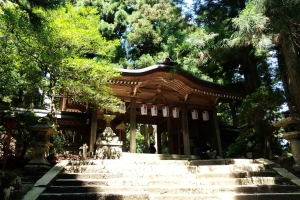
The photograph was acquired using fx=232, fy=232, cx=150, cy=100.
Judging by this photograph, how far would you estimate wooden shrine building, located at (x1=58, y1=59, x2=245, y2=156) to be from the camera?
34.1 ft

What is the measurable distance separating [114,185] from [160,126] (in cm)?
1013

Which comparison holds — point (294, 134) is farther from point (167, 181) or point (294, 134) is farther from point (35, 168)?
point (35, 168)

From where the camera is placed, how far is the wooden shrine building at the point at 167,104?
10.4 meters

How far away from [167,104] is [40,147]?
7.08 m

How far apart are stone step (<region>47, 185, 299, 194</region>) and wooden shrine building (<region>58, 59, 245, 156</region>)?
4.97 meters

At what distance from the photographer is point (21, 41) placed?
628 centimetres

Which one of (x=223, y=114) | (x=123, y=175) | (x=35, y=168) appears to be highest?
(x=223, y=114)

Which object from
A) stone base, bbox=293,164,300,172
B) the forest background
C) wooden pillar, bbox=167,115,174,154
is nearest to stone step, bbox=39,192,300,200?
stone base, bbox=293,164,300,172

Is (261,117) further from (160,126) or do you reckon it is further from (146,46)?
(146,46)

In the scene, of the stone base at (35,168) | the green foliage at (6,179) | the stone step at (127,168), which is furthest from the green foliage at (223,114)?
the green foliage at (6,179)

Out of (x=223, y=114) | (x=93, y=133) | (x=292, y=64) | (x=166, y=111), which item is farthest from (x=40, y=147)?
(x=223, y=114)

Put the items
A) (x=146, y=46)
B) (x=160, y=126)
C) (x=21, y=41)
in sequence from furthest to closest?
(x=146, y=46) → (x=160, y=126) → (x=21, y=41)

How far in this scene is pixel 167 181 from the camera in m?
5.55

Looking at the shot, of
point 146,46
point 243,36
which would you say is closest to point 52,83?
point 243,36
